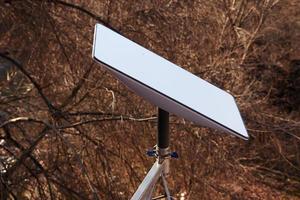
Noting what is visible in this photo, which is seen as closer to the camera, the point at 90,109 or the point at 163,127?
the point at 163,127

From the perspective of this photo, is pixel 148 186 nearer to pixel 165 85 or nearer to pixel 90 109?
pixel 165 85

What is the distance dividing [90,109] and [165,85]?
7.65 feet

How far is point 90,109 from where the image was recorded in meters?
3.54

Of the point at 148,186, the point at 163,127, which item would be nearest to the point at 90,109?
the point at 163,127

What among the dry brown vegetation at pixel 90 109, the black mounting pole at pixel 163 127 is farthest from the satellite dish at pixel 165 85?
the dry brown vegetation at pixel 90 109

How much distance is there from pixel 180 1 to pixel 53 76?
114 centimetres

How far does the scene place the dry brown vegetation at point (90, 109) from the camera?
3.20 m

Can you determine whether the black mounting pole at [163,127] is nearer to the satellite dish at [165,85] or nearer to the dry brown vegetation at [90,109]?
the satellite dish at [165,85]

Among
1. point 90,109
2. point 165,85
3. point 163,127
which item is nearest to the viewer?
point 165,85

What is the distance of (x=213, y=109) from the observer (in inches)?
52.2

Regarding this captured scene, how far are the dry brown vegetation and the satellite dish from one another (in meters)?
1.48

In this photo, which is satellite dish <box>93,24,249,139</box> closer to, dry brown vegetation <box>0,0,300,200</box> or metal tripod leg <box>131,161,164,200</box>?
metal tripod leg <box>131,161,164,200</box>

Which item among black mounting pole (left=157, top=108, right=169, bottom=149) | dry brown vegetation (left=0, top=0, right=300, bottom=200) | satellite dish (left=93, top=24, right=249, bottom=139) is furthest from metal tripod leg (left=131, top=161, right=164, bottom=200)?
dry brown vegetation (left=0, top=0, right=300, bottom=200)

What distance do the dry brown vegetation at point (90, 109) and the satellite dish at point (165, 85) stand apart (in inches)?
58.3
